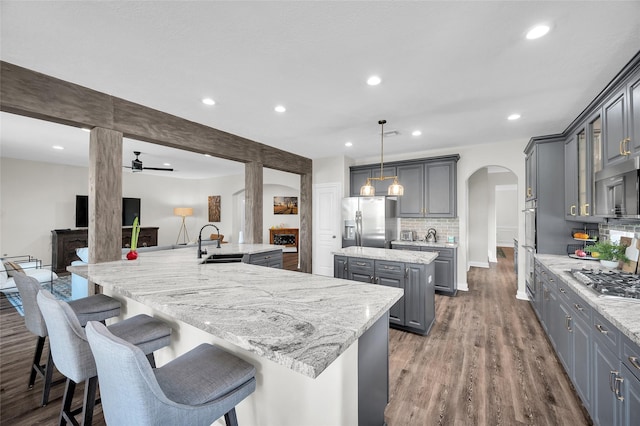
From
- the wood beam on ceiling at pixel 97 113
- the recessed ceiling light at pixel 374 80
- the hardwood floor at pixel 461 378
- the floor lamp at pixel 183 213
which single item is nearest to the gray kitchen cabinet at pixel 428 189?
the hardwood floor at pixel 461 378

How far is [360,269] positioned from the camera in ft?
11.0

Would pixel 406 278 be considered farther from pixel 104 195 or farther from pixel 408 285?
pixel 104 195

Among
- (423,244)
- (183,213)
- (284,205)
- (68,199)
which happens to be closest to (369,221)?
(423,244)

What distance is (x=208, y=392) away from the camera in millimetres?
1029

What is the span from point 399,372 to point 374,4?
2762mm

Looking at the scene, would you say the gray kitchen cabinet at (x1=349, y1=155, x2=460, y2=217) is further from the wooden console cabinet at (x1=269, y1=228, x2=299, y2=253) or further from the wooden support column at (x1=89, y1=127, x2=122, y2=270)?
the wooden console cabinet at (x1=269, y1=228, x2=299, y2=253)

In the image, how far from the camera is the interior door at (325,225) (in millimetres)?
5605

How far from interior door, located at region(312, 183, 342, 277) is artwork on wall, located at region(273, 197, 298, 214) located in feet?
14.0

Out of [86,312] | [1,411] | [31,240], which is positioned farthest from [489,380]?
[31,240]

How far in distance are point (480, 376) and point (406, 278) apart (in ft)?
3.52

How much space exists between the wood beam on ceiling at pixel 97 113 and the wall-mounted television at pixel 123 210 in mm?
5024

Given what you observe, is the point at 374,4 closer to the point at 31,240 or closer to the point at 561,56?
the point at 561,56

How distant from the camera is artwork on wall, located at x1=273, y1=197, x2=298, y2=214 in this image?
1005cm

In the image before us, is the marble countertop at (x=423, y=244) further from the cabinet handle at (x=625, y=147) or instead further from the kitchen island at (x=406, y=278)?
the cabinet handle at (x=625, y=147)
